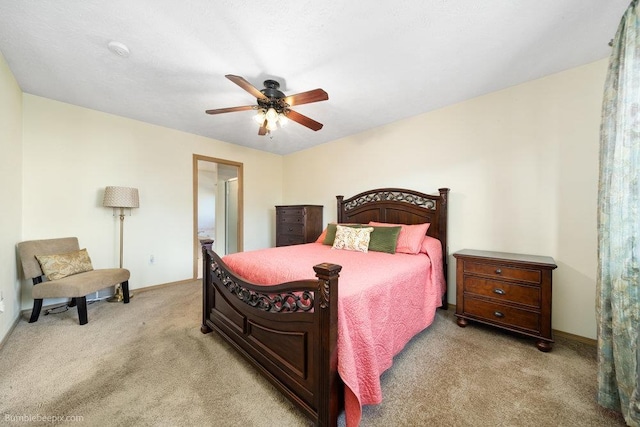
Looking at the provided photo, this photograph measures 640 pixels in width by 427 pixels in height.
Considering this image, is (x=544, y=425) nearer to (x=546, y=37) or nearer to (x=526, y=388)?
(x=526, y=388)

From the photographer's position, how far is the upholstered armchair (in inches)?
93.9

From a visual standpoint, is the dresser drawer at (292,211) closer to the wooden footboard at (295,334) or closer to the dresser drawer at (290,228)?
the dresser drawer at (290,228)

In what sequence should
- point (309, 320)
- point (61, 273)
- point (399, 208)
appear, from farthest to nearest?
point (399, 208) < point (61, 273) < point (309, 320)

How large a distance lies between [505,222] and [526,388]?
1.56 metres

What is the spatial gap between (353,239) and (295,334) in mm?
1575

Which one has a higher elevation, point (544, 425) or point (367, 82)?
point (367, 82)

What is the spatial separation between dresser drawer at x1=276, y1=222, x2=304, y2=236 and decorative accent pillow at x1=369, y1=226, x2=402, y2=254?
162 cm

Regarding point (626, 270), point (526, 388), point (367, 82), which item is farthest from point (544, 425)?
point (367, 82)

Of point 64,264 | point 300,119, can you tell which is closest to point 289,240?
point 300,119

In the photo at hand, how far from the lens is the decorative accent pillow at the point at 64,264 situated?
2529mm

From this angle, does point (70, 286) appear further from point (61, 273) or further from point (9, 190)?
point (9, 190)

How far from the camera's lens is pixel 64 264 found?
2637 mm

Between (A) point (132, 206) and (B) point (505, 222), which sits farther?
(A) point (132, 206)

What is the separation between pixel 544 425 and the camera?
4.28 ft
